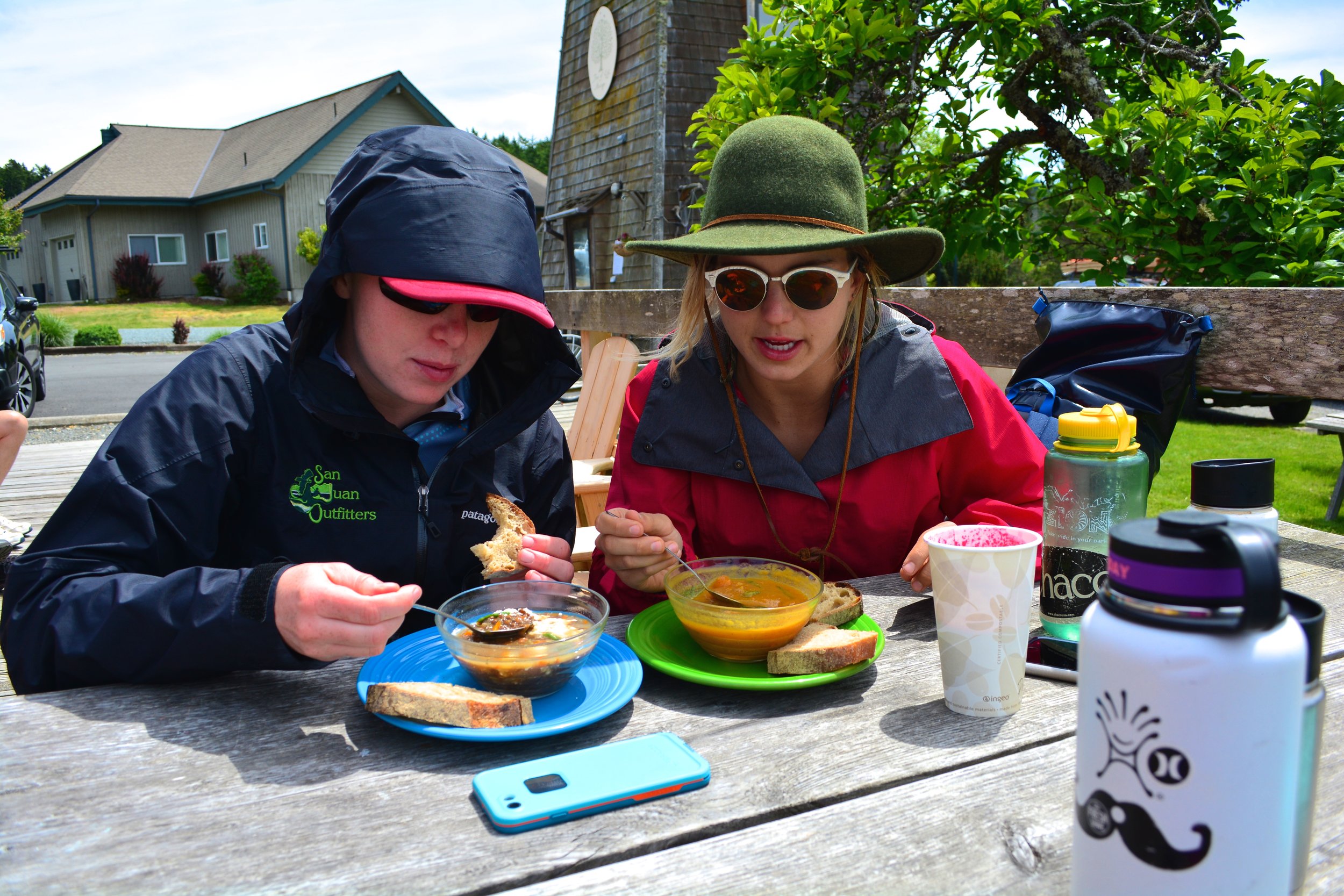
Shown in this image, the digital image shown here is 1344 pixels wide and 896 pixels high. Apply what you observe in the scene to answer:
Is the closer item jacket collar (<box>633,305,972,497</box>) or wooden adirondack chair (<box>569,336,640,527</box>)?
jacket collar (<box>633,305,972,497</box>)

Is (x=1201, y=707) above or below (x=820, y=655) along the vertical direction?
above

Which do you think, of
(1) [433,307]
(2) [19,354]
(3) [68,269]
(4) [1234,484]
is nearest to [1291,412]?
(4) [1234,484]

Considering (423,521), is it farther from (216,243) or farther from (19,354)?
(216,243)

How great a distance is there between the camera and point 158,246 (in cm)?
3459

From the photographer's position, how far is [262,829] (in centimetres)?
104

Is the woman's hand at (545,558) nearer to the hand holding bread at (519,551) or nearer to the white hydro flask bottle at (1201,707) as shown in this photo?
the hand holding bread at (519,551)

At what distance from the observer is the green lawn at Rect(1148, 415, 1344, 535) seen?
7.16m

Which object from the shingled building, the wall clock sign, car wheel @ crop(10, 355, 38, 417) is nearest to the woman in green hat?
the shingled building

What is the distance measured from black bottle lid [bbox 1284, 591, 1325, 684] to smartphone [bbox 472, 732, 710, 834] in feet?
2.25

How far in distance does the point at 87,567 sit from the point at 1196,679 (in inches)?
63.6

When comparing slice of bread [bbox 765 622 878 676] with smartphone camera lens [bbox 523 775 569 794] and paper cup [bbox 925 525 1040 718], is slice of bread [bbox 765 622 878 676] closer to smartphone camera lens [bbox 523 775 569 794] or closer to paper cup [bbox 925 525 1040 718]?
paper cup [bbox 925 525 1040 718]

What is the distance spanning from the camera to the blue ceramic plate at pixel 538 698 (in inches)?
48.9

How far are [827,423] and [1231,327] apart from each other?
4.00 ft

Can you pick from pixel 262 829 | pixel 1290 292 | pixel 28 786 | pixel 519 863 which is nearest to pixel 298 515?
pixel 28 786
